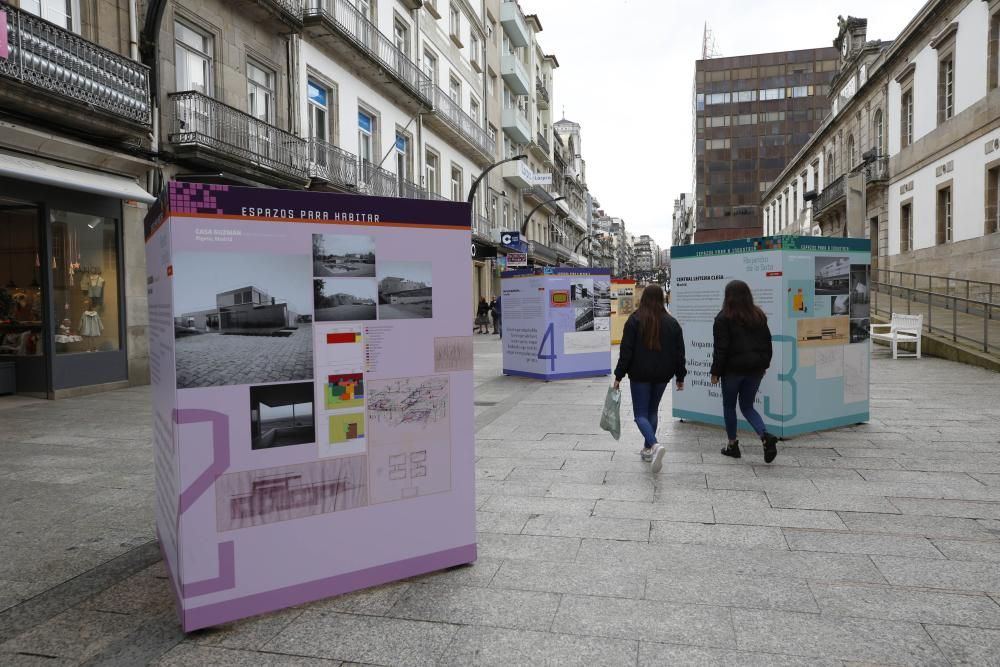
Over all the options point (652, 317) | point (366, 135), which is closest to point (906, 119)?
point (366, 135)

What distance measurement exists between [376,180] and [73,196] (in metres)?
10.3

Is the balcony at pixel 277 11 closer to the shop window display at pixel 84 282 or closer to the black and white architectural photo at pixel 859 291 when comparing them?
the shop window display at pixel 84 282

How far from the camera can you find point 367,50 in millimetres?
19516

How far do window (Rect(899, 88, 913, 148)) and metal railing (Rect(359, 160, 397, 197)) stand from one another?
70.9 ft

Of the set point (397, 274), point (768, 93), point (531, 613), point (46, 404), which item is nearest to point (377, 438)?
point (397, 274)

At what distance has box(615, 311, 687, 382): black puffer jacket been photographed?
6164 mm

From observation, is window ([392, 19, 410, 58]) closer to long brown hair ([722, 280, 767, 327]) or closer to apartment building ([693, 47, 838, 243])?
long brown hair ([722, 280, 767, 327])

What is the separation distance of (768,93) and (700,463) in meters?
81.1

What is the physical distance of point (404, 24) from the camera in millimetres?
23828

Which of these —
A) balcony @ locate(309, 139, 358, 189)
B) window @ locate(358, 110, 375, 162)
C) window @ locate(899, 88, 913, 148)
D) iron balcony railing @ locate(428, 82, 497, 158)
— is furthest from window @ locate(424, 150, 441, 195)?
window @ locate(899, 88, 913, 148)

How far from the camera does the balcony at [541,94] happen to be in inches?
1821

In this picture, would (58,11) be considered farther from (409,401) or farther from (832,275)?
(832,275)

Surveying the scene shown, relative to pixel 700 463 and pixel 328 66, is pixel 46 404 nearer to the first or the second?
pixel 700 463

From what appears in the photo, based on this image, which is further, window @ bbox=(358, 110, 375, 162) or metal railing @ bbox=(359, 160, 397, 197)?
window @ bbox=(358, 110, 375, 162)
